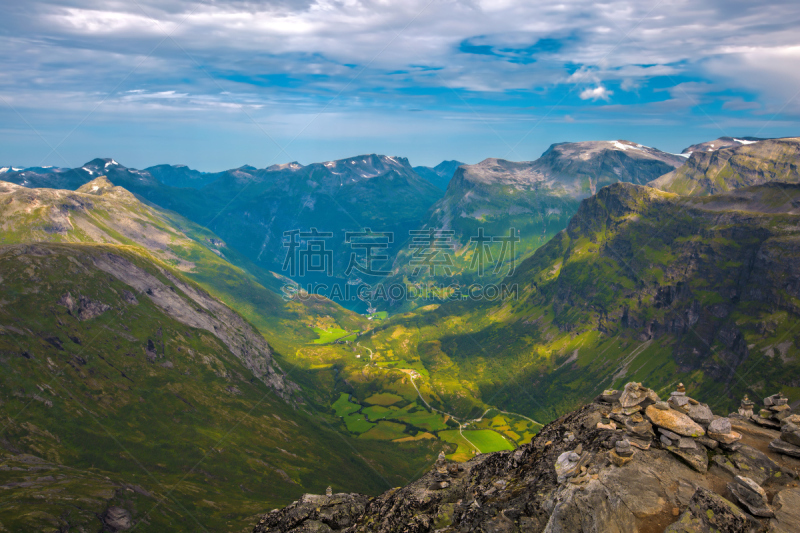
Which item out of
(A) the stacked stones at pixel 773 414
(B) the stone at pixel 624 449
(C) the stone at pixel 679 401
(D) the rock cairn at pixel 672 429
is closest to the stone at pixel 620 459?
(D) the rock cairn at pixel 672 429

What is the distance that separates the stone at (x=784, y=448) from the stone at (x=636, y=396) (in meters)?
9.32

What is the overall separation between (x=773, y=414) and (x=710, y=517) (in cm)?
2127

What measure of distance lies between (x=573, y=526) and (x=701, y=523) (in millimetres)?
8817

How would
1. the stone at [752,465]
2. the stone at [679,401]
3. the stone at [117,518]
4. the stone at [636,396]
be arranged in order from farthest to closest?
the stone at [117,518]
the stone at [636,396]
the stone at [679,401]
the stone at [752,465]

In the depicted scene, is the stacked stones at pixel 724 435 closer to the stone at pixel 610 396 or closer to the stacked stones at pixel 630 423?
the stacked stones at pixel 630 423

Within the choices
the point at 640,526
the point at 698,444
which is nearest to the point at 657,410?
the point at 698,444

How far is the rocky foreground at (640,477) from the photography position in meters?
33.2

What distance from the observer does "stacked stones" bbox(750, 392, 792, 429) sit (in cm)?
4488

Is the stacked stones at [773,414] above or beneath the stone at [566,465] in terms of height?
above

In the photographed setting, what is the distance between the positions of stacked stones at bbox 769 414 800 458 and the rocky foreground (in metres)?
0.10

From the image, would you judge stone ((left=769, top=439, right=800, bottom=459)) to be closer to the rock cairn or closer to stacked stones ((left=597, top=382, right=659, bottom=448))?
the rock cairn

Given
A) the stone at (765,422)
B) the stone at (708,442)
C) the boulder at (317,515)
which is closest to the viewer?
the stone at (708,442)

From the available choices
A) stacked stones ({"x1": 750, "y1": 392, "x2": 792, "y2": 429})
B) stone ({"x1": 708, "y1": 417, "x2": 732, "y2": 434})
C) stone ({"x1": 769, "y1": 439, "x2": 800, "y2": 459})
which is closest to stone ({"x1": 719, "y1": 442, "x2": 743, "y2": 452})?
stone ({"x1": 708, "y1": 417, "x2": 732, "y2": 434})

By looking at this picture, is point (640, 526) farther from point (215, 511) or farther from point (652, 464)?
point (215, 511)
